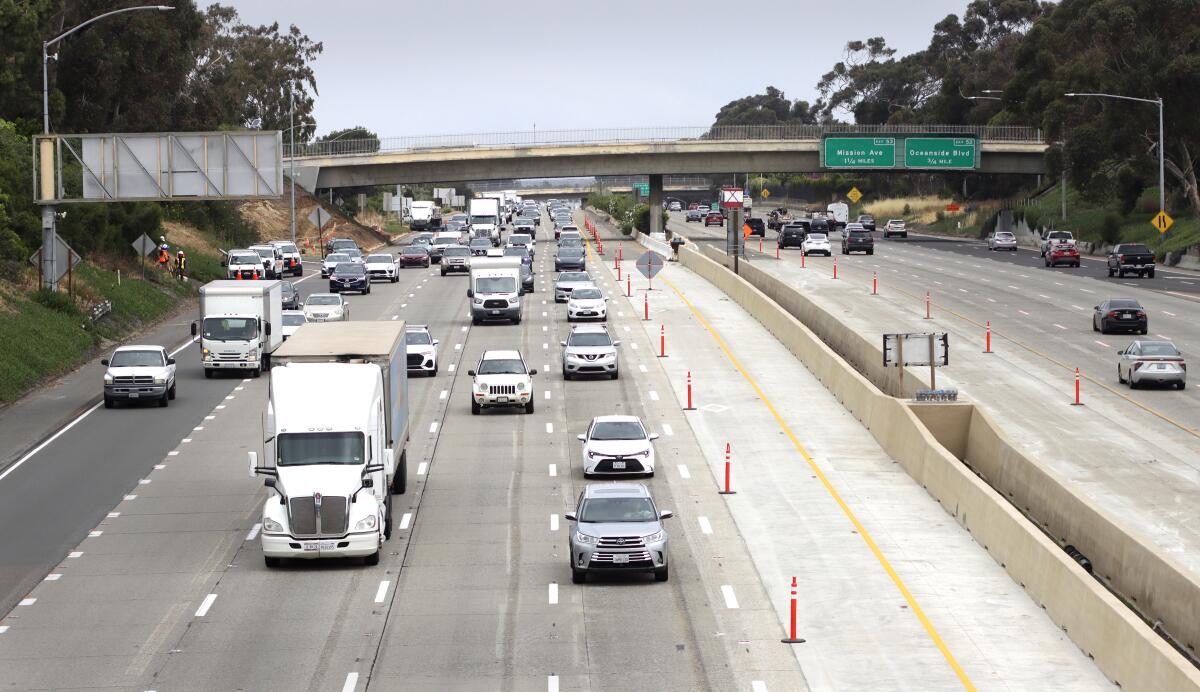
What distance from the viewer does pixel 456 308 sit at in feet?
226

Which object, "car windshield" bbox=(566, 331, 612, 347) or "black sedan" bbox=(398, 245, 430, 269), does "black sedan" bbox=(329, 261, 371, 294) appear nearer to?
"black sedan" bbox=(398, 245, 430, 269)

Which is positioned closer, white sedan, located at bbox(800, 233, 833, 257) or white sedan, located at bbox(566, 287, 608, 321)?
white sedan, located at bbox(566, 287, 608, 321)

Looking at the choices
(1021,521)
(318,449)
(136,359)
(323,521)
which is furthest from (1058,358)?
(323,521)

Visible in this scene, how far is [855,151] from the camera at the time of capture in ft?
379

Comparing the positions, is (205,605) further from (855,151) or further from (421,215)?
(421,215)

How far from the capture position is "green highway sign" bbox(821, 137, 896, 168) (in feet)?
378

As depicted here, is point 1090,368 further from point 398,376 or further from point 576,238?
point 576,238

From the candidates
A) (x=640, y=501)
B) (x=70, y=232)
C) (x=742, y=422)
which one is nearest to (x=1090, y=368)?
(x=742, y=422)

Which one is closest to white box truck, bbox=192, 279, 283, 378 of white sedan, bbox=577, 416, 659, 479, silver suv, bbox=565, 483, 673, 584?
white sedan, bbox=577, 416, 659, 479

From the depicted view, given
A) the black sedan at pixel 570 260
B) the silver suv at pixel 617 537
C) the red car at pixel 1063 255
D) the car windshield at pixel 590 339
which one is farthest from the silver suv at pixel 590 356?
the red car at pixel 1063 255

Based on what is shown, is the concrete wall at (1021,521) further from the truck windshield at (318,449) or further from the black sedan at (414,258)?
the black sedan at (414,258)

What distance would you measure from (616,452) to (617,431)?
2.14 feet

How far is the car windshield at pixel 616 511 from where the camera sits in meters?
25.7

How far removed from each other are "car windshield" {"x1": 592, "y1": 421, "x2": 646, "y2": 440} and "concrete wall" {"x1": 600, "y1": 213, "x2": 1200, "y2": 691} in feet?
19.9
